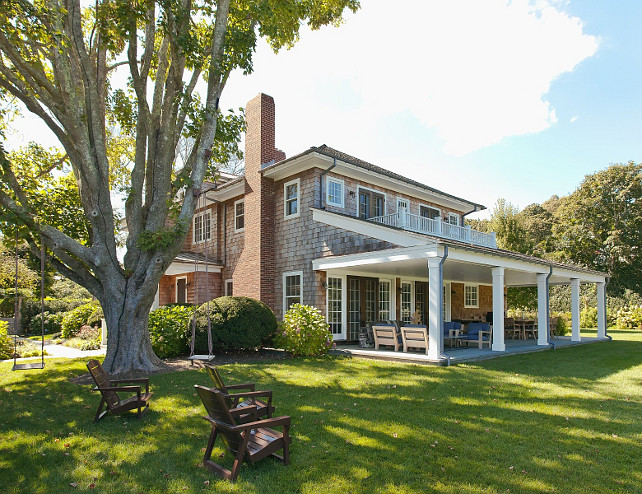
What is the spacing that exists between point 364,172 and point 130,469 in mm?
12445

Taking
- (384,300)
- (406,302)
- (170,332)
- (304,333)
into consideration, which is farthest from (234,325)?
(406,302)

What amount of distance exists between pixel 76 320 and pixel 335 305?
12658mm

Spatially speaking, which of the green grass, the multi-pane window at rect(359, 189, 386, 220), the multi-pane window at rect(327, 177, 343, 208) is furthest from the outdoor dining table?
the multi-pane window at rect(327, 177, 343, 208)

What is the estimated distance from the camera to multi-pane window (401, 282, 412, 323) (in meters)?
17.3

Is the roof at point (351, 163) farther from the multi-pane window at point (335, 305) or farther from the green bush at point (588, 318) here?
the green bush at point (588, 318)

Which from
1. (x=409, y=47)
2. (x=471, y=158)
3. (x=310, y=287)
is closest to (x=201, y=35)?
(x=409, y=47)

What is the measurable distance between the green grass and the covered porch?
10.4ft

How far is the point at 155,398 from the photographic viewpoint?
6.95 m

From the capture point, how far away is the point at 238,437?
398 centimetres

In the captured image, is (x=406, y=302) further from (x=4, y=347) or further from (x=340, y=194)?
(x=4, y=347)

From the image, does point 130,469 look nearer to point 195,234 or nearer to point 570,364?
point 570,364

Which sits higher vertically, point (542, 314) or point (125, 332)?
point (125, 332)

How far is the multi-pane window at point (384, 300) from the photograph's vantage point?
16375 mm

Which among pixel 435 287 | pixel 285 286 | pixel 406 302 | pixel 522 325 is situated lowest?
pixel 522 325
